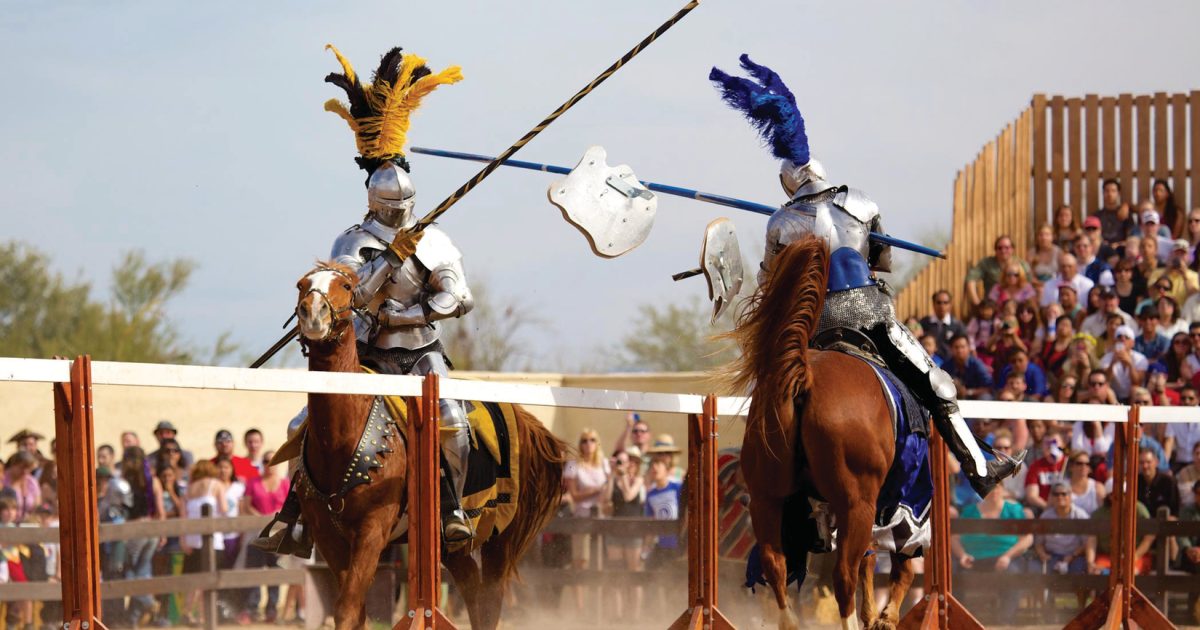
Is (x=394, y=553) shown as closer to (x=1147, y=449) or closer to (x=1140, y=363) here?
(x=1147, y=449)

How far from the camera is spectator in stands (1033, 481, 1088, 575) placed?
31.7 feet

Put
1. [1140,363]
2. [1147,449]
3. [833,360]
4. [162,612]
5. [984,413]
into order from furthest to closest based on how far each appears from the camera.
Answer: [1140,363] < [1147,449] < [162,612] < [984,413] < [833,360]

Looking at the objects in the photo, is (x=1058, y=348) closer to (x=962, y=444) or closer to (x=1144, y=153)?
(x=1144, y=153)

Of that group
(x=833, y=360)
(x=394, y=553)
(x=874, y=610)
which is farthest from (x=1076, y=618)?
(x=394, y=553)

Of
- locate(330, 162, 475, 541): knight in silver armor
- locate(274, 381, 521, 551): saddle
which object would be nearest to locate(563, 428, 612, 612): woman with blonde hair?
locate(274, 381, 521, 551): saddle

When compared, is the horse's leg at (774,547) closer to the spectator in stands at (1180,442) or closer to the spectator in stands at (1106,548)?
the spectator in stands at (1106,548)

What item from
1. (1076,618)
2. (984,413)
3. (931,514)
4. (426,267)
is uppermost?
(426,267)

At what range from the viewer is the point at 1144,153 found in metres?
16.6

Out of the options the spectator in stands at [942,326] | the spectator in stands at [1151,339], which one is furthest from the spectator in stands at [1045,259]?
the spectator in stands at [1151,339]

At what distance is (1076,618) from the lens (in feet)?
29.0

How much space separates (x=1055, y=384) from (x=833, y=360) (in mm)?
6484

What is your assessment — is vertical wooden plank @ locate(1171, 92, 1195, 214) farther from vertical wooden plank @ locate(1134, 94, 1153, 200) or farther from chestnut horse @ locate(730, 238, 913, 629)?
chestnut horse @ locate(730, 238, 913, 629)

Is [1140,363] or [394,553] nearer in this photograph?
[394,553]

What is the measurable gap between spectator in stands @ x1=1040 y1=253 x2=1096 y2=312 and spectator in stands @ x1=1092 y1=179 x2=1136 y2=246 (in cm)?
104
